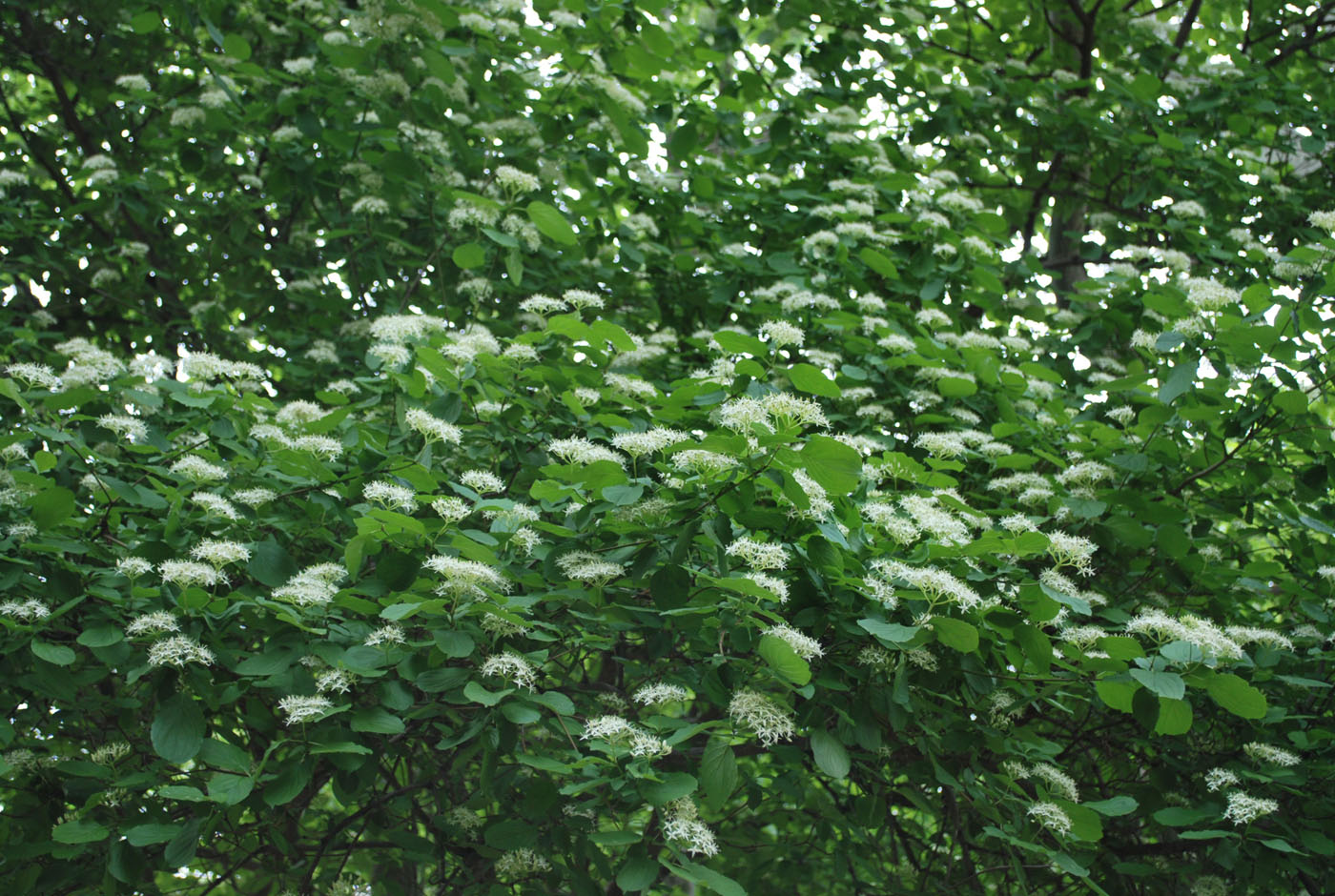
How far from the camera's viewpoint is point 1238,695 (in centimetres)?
230

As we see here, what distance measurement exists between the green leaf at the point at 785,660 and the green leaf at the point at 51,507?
5.70ft

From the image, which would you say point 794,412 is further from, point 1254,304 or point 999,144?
point 999,144

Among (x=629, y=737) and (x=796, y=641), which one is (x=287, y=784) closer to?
(x=629, y=737)

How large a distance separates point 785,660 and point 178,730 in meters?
1.39

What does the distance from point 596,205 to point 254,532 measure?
2259 millimetres

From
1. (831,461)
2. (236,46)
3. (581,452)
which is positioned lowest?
(581,452)

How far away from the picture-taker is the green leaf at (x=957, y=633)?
2.19 m

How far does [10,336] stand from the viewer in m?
4.10

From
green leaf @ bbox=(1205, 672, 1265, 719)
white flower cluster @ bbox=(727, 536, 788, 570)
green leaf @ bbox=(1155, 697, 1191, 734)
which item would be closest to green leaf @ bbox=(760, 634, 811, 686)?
white flower cluster @ bbox=(727, 536, 788, 570)

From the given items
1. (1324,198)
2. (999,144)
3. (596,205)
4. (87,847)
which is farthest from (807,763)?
(1324,198)

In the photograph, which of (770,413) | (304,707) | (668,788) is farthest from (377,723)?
(770,413)

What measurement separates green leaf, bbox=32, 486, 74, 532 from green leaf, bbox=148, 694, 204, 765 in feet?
1.77

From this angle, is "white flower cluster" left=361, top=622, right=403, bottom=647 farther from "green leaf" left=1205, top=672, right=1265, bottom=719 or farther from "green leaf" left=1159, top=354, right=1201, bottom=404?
"green leaf" left=1159, top=354, right=1201, bottom=404

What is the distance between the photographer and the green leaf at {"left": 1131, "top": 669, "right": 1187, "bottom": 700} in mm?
2146
